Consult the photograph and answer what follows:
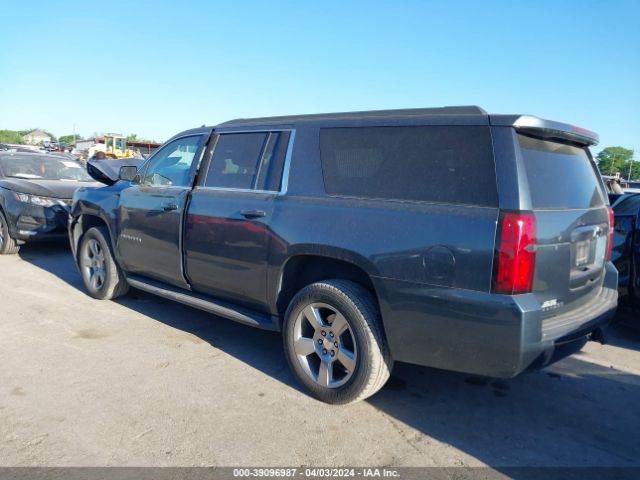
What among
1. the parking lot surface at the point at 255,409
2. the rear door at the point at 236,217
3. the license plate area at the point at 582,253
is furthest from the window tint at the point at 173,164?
the license plate area at the point at 582,253

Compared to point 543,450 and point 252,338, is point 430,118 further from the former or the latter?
point 252,338

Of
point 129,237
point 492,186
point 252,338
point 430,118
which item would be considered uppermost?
point 430,118

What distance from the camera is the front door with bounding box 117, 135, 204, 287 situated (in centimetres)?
441

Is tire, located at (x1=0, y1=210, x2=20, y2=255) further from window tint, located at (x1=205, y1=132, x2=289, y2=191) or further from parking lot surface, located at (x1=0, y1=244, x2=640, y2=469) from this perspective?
window tint, located at (x1=205, y1=132, x2=289, y2=191)

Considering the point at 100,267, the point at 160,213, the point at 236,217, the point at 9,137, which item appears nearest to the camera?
the point at 236,217

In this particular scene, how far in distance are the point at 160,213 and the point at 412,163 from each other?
2518 millimetres

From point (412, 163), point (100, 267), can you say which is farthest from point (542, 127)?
point (100, 267)

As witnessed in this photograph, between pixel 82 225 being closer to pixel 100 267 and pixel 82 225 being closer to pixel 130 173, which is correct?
pixel 100 267

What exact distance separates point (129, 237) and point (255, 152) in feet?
5.88

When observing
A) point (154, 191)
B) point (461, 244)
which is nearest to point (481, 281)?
point (461, 244)

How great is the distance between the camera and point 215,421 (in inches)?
121

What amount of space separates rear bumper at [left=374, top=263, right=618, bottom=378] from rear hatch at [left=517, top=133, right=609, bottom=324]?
143 mm

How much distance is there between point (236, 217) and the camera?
3.82 meters

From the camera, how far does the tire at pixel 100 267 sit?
17.6 ft
